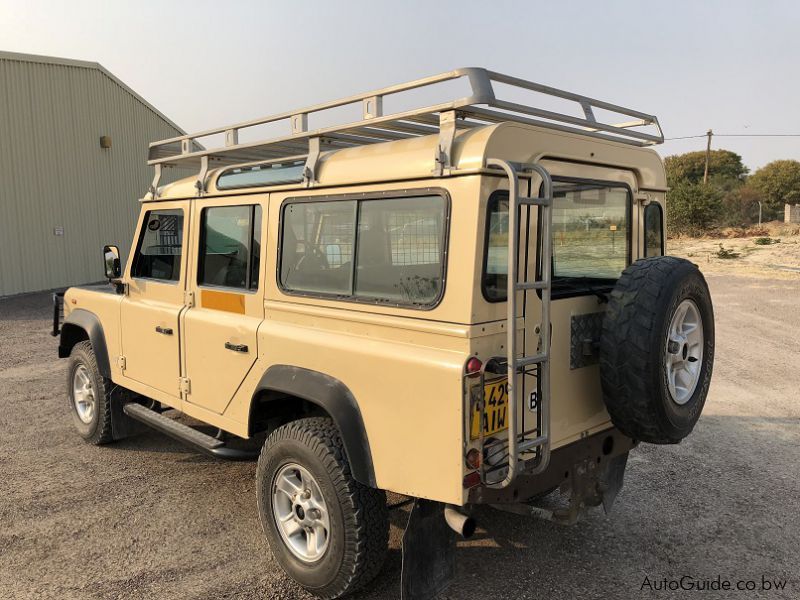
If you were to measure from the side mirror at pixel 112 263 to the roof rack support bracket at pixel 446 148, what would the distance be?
122 inches

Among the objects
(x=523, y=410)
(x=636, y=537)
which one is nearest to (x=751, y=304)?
(x=636, y=537)

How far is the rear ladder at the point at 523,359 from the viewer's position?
2.46 meters

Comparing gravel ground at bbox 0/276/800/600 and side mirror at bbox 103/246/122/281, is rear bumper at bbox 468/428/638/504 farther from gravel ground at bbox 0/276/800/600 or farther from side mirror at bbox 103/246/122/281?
side mirror at bbox 103/246/122/281

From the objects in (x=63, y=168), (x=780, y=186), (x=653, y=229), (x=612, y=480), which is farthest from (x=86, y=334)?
(x=780, y=186)

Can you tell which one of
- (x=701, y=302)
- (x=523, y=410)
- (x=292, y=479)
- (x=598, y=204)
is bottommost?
(x=292, y=479)

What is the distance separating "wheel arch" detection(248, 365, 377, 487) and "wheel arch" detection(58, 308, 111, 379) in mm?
2227

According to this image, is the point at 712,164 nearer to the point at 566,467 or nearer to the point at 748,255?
the point at 748,255

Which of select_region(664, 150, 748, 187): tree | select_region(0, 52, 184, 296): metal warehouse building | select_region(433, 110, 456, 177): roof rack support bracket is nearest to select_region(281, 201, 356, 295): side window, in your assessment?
select_region(433, 110, 456, 177): roof rack support bracket

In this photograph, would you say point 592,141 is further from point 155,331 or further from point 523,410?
point 155,331

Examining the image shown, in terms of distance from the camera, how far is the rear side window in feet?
8.99

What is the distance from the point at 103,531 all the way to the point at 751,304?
1272 cm

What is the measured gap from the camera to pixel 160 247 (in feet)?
14.7

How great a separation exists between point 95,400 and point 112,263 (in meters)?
1.23

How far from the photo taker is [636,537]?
147 inches
